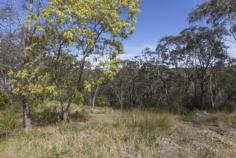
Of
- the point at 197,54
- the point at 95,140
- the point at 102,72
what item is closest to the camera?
the point at 95,140

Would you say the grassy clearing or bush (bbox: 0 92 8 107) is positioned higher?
bush (bbox: 0 92 8 107)

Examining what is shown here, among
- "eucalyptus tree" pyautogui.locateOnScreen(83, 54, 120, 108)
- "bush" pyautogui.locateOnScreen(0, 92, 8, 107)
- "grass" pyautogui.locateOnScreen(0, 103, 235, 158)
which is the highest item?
"eucalyptus tree" pyautogui.locateOnScreen(83, 54, 120, 108)

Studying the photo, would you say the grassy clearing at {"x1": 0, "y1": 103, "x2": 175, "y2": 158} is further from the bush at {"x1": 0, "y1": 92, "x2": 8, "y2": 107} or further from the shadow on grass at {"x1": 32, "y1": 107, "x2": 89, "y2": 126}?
the bush at {"x1": 0, "y1": 92, "x2": 8, "y2": 107}

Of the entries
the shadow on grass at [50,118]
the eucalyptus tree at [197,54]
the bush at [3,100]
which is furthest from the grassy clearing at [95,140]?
the eucalyptus tree at [197,54]

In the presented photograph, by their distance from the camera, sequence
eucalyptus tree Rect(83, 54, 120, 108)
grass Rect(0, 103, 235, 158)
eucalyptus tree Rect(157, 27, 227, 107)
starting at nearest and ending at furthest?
grass Rect(0, 103, 235, 158) < eucalyptus tree Rect(83, 54, 120, 108) < eucalyptus tree Rect(157, 27, 227, 107)

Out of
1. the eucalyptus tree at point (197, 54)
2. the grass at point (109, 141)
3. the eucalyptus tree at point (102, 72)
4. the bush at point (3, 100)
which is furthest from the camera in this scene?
the eucalyptus tree at point (197, 54)

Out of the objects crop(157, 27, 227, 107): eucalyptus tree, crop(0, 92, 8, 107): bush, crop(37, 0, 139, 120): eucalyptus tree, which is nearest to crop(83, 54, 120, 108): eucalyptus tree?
crop(37, 0, 139, 120): eucalyptus tree

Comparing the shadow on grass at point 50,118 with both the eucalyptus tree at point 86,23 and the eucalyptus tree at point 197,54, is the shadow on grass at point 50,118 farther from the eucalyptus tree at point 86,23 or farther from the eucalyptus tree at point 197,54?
the eucalyptus tree at point 197,54

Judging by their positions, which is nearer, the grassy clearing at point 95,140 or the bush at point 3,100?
the grassy clearing at point 95,140

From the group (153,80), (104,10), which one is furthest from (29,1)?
(153,80)

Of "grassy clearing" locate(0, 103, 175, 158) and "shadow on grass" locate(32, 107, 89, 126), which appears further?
"shadow on grass" locate(32, 107, 89, 126)

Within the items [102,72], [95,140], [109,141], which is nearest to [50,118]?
[102,72]

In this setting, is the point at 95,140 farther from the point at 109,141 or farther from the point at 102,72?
the point at 102,72

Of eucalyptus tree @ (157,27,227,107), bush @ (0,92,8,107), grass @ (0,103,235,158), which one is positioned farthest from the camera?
eucalyptus tree @ (157,27,227,107)
